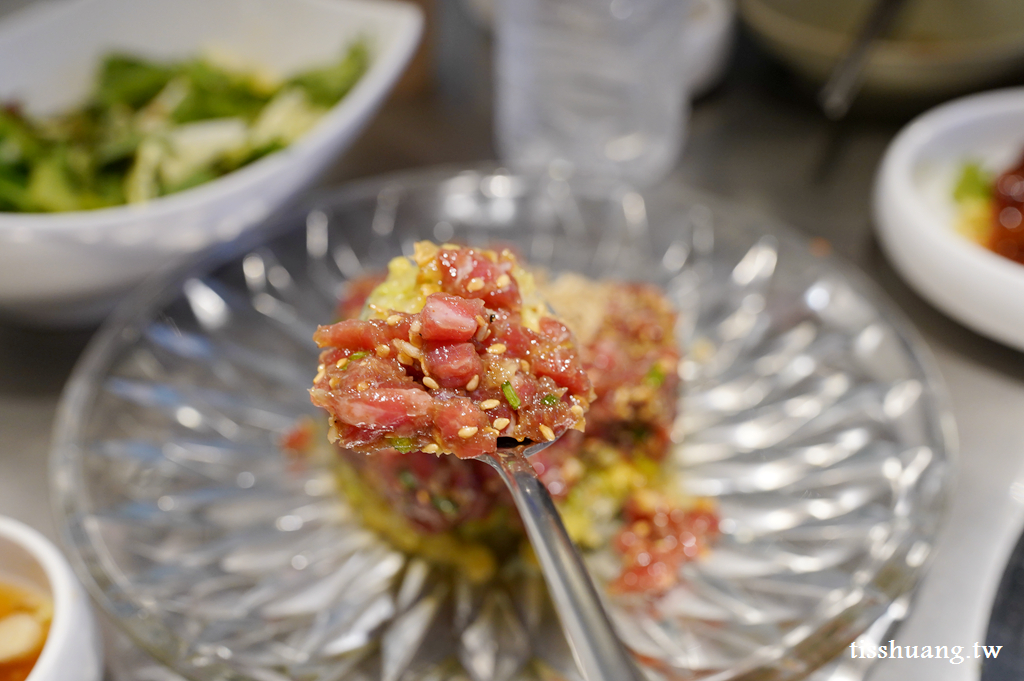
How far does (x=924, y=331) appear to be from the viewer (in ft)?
8.25

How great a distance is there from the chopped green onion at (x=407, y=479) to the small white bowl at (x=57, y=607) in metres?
0.72

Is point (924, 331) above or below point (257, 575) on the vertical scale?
below

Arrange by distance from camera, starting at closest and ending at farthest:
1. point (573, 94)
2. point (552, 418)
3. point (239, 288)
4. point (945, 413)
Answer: point (552, 418) → point (945, 413) → point (239, 288) → point (573, 94)

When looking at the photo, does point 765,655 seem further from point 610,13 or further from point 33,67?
point 33,67

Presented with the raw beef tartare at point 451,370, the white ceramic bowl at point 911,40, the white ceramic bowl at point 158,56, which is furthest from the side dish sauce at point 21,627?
the white ceramic bowl at point 911,40

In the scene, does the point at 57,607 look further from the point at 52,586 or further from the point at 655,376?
the point at 655,376

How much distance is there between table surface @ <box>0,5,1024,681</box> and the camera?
6.24 feet

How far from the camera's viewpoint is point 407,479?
72.9 inches

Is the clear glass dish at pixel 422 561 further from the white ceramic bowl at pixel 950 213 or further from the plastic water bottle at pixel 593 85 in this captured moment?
the plastic water bottle at pixel 593 85

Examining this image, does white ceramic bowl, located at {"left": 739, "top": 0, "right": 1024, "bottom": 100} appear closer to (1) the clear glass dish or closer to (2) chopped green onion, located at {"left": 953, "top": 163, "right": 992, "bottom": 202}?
(2) chopped green onion, located at {"left": 953, "top": 163, "right": 992, "bottom": 202}

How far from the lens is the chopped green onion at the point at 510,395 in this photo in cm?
131

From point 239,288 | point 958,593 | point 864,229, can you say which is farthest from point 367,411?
point 864,229

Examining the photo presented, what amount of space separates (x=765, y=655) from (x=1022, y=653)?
23.7 inches

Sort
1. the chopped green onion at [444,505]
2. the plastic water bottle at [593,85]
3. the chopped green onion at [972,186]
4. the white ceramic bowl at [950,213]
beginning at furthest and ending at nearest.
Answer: the plastic water bottle at [593,85], the chopped green onion at [972,186], the white ceramic bowl at [950,213], the chopped green onion at [444,505]
